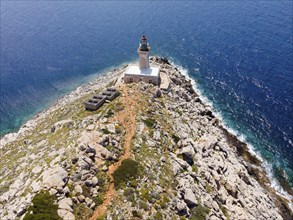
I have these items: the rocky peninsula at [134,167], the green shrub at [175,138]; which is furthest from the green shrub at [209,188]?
the green shrub at [175,138]

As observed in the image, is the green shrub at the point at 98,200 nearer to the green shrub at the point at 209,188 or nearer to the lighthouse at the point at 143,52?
the green shrub at the point at 209,188

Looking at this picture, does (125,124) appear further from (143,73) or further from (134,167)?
(143,73)

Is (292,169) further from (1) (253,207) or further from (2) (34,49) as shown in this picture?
(2) (34,49)

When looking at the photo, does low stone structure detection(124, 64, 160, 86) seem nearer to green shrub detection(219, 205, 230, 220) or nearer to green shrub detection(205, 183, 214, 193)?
green shrub detection(205, 183, 214, 193)

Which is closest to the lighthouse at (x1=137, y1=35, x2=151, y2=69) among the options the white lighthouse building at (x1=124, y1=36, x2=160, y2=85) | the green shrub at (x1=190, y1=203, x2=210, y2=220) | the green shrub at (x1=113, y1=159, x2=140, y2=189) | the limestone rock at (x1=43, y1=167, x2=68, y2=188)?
the white lighthouse building at (x1=124, y1=36, x2=160, y2=85)

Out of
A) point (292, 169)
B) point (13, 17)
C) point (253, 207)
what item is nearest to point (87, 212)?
point (253, 207)
